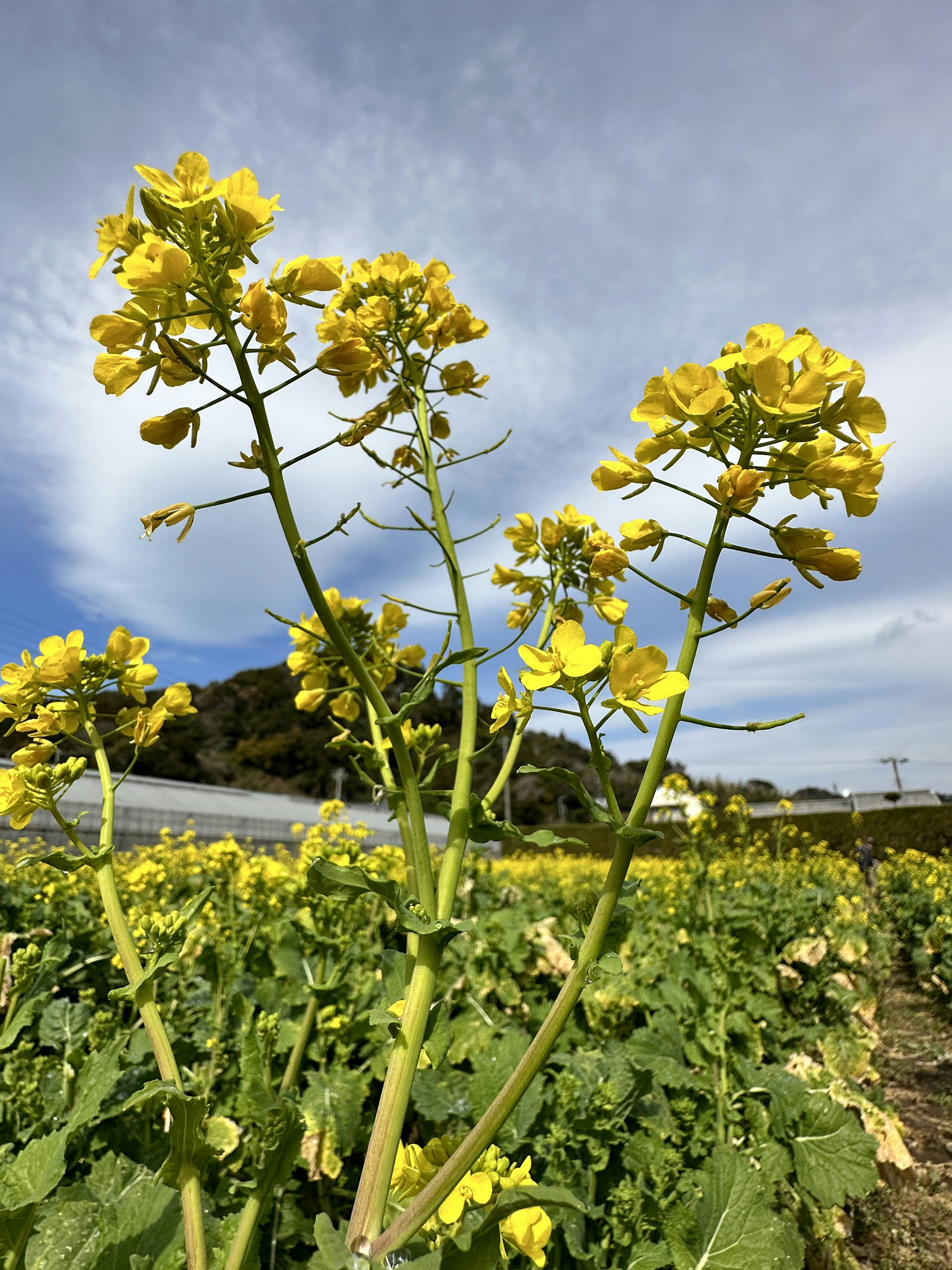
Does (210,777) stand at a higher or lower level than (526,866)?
higher

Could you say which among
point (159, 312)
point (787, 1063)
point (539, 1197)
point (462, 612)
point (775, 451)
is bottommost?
point (787, 1063)

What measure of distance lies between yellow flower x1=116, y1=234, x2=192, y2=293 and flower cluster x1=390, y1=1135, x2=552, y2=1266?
1.16 meters

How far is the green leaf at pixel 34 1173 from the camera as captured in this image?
48.4 inches

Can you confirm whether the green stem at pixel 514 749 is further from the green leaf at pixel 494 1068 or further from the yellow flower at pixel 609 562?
the green leaf at pixel 494 1068

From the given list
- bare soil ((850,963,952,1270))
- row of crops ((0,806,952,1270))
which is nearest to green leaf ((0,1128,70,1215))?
row of crops ((0,806,952,1270))

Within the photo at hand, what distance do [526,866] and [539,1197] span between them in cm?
1617

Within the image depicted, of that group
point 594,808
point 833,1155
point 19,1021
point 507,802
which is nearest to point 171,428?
point 594,808

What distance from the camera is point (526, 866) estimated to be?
1645 centimetres

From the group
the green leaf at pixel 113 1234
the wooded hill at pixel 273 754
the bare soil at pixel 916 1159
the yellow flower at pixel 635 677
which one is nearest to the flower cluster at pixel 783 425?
the yellow flower at pixel 635 677

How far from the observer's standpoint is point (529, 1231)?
1.07m

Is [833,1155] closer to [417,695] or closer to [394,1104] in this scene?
[394,1104]

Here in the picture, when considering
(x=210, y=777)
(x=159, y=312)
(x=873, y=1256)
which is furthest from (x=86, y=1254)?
(x=210, y=777)

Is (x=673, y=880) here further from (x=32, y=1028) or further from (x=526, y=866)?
(x=526, y=866)

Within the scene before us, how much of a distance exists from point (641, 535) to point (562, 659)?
0.75 ft
